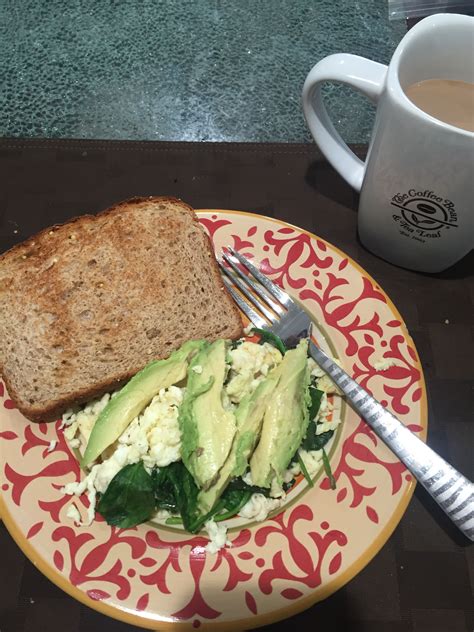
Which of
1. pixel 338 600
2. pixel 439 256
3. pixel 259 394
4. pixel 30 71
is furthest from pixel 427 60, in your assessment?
pixel 30 71

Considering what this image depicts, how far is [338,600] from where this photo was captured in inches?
49.3

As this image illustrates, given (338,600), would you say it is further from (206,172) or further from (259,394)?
(206,172)

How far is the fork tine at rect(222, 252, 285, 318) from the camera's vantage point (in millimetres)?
1562

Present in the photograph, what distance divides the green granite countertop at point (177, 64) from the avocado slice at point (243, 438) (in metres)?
1.30

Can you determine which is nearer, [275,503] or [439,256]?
[275,503]

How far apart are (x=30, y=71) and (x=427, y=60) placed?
71.7 inches

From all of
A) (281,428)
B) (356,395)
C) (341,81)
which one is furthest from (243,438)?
(341,81)

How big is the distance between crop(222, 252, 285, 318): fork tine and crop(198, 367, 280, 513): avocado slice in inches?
12.2

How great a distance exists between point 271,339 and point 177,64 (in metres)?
1.61

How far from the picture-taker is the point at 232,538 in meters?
1.24

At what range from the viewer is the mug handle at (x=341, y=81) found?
1388 millimetres

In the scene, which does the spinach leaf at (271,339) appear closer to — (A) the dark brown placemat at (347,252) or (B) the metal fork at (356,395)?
(B) the metal fork at (356,395)

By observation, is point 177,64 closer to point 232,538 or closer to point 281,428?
point 281,428

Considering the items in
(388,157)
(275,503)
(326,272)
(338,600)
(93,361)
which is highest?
(388,157)
